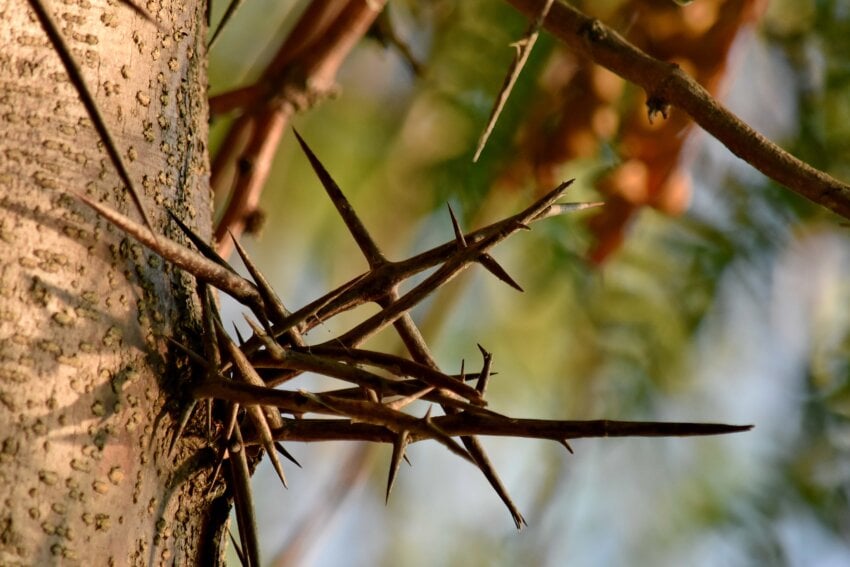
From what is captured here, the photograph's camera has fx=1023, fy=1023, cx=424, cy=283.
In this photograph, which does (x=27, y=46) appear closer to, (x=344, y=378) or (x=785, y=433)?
(x=344, y=378)

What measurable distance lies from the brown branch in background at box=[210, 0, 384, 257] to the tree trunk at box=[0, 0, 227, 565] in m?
0.52

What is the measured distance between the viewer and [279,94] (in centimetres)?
117

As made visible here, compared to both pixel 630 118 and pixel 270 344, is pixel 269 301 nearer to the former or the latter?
pixel 270 344

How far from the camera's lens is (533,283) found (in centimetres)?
163

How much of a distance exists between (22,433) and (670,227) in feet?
4.64

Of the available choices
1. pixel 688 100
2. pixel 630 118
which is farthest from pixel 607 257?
pixel 688 100

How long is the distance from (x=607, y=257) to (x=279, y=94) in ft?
1.47

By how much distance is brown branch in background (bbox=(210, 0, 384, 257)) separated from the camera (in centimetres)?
112

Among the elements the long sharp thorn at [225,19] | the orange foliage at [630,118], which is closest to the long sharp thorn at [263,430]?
the long sharp thorn at [225,19]

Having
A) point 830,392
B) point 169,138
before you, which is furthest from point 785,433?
point 169,138

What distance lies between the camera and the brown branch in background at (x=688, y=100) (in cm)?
56

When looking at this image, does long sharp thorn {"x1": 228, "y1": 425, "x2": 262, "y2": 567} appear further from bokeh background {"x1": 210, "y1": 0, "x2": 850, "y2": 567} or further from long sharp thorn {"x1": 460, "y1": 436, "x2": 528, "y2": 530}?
bokeh background {"x1": 210, "y1": 0, "x2": 850, "y2": 567}

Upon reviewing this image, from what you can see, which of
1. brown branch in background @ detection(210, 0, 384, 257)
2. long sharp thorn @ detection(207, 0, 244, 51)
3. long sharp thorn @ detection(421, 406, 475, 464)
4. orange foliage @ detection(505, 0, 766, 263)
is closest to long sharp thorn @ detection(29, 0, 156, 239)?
long sharp thorn @ detection(421, 406, 475, 464)

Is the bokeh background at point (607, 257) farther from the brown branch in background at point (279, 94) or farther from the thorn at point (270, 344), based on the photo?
the thorn at point (270, 344)
